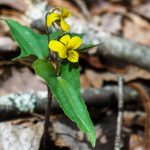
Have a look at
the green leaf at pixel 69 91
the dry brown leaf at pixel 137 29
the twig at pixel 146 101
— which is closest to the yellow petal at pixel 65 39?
the green leaf at pixel 69 91

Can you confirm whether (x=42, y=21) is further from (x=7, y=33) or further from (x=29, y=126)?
(x=29, y=126)

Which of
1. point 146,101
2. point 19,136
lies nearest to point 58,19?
point 19,136

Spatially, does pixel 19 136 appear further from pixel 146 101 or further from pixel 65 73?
pixel 146 101

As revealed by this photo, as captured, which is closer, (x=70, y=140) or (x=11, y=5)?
(x=70, y=140)

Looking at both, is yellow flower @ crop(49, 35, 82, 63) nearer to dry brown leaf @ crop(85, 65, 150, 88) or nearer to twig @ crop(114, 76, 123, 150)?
twig @ crop(114, 76, 123, 150)

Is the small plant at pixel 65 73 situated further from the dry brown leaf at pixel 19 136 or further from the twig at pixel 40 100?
the twig at pixel 40 100

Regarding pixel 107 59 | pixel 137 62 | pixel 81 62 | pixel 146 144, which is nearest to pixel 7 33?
pixel 81 62
